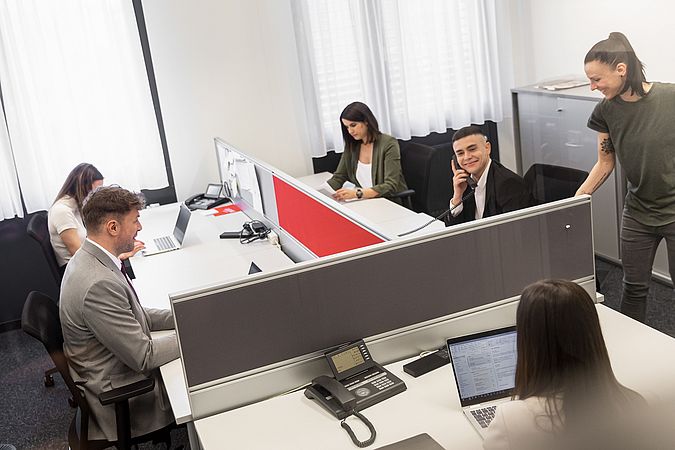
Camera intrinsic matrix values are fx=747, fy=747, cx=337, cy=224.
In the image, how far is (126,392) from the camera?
2.20m

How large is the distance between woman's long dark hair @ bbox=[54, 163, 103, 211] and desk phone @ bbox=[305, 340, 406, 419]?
1967mm

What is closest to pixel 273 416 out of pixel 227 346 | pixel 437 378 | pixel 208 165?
pixel 227 346

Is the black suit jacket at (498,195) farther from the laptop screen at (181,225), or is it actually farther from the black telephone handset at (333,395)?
the laptop screen at (181,225)

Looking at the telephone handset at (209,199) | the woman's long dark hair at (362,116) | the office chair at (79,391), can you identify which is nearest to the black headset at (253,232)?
the telephone handset at (209,199)

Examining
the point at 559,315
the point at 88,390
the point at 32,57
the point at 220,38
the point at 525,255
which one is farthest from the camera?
the point at 220,38

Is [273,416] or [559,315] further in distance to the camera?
[273,416]

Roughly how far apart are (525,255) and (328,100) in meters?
2.59

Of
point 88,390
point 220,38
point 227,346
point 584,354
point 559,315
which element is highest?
point 220,38

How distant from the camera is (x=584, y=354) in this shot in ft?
1.85

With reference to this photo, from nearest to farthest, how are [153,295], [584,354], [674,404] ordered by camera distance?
[674,404], [584,354], [153,295]

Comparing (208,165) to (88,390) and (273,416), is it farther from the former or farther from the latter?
(273,416)

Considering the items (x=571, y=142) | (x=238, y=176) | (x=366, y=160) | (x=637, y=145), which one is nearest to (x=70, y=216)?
(x=238, y=176)

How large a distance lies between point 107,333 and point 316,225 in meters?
0.93

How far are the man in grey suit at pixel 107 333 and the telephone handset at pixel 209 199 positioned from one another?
1.72 metres
